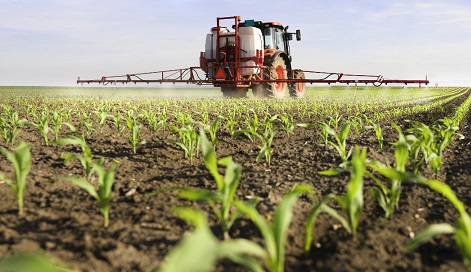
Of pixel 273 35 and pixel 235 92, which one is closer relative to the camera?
pixel 273 35

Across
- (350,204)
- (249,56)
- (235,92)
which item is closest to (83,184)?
(350,204)

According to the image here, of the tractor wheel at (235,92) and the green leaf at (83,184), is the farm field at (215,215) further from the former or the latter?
the tractor wheel at (235,92)

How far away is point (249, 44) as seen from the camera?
12.1m

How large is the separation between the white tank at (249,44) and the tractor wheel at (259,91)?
67.2 inches

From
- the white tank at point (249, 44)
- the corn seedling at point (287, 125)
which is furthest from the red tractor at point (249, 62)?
the corn seedling at point (287, 125)

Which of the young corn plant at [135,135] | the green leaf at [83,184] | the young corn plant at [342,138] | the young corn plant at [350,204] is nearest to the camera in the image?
the young corn plant at [350,204]

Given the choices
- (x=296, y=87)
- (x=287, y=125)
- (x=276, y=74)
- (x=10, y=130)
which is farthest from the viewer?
(x=296, y=87)

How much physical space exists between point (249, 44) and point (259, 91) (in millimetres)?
2729

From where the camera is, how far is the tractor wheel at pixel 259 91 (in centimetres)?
1423

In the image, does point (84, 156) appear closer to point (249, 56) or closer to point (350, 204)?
point (350, 204)

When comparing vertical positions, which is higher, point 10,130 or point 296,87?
point 296,87

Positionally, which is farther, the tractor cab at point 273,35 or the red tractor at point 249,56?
the tractor cab at point 273,35

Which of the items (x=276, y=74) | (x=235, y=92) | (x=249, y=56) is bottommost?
(x=235, y=92)

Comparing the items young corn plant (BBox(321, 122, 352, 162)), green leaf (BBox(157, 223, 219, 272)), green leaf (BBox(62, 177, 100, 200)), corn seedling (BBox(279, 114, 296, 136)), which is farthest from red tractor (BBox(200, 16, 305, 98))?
green leaf (BBox(157, 223, 219, 272))
